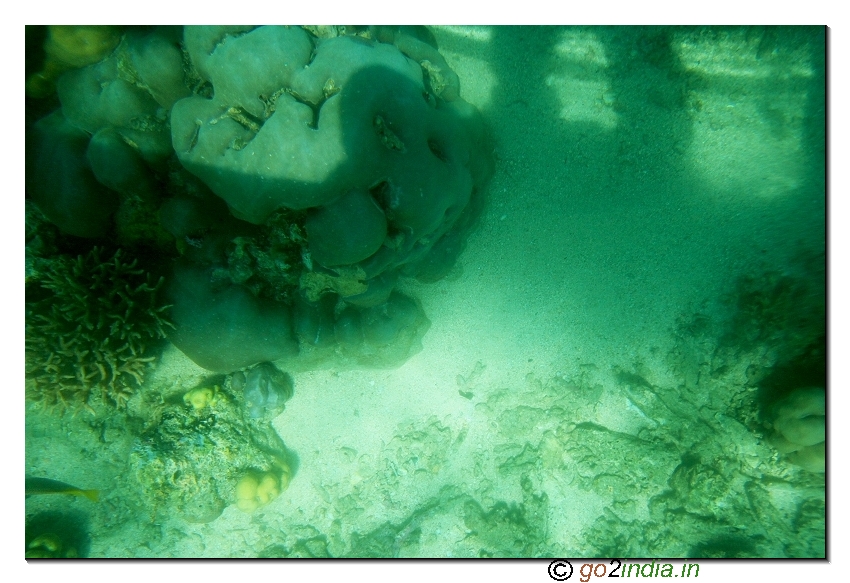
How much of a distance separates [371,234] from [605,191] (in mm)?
2678

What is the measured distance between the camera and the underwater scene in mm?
3068

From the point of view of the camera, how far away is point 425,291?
14.9 ft

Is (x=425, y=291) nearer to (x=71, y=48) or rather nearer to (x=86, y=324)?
(x=86, y=324)

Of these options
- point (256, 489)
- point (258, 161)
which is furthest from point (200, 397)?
point (258, 161)

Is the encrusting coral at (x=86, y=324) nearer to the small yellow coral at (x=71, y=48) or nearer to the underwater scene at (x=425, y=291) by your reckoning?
the underwater scene at (x=425, y=291)

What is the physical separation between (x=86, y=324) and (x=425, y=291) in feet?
10.5

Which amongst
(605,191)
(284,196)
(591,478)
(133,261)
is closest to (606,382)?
(591,478)

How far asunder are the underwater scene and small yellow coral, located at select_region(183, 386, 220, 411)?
0.03m

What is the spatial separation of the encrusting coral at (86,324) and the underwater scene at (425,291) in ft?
0.09

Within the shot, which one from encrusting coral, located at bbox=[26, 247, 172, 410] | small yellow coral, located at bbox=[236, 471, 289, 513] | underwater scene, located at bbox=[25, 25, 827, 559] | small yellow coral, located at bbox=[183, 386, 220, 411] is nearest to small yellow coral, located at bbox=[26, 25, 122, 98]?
underwater scene, located at bbox=[25, 25, 827, 559]

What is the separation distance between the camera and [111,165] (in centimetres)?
311

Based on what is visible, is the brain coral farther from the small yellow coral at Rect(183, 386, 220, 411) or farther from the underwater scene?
the small yellow coral at Rect(183, 386, 220, 411)

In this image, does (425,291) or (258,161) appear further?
(425,291)

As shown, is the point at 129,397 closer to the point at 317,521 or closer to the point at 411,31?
the point at 317,521
